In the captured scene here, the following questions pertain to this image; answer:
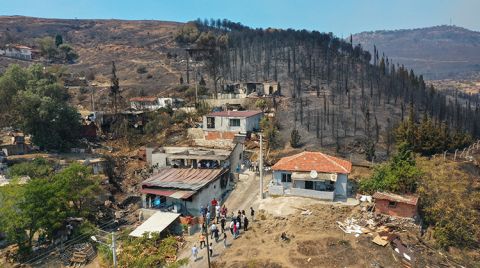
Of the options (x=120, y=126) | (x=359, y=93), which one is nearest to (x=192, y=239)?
(x=120, y=126)

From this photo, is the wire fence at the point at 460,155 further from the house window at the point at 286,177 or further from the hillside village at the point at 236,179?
the house window at the point at 286,177

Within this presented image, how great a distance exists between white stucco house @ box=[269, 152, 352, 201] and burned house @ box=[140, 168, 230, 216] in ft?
13.5

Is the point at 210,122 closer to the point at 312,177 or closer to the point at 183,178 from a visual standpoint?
the point at 183,178

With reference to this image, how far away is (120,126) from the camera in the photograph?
153ft

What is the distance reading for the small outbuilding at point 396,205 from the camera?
949 inches

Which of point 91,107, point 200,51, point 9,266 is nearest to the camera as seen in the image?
point 9,266

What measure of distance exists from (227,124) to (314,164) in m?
15.9

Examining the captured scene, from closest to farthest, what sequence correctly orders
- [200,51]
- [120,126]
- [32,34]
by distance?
[120,126]
[200,51]
[32,34]

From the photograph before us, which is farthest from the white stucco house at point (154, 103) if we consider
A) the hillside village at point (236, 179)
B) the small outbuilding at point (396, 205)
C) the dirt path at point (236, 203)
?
the small outbuilding at point (396, 205)

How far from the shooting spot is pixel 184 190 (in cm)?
2655

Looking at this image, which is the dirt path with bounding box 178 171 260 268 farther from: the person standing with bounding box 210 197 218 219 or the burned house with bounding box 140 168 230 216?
the person standing with bounding box 210 197 218 219

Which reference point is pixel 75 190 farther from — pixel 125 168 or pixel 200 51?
pixel 200 51

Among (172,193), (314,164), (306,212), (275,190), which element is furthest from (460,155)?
(172,193)

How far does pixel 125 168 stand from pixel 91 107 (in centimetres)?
2937
